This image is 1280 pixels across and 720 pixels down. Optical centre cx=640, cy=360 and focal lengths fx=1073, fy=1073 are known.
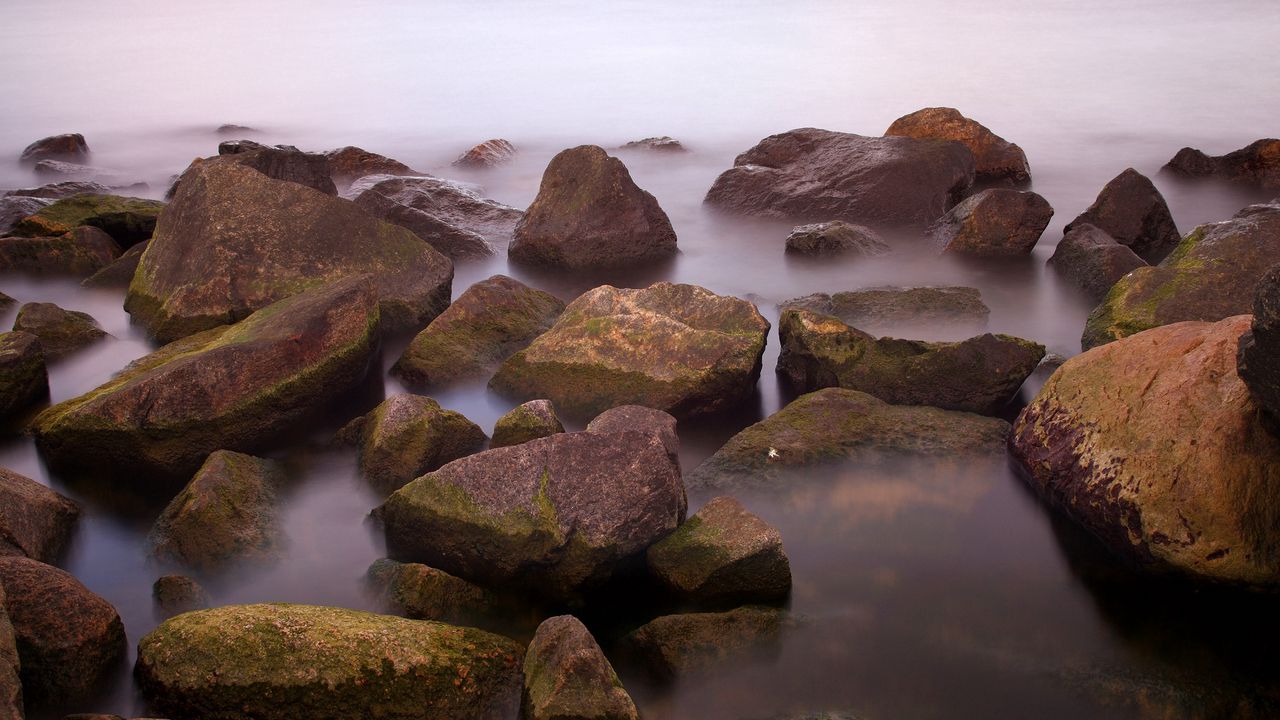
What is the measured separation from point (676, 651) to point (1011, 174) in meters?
9.35

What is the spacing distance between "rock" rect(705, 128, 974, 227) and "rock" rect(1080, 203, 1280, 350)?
10.9 feet

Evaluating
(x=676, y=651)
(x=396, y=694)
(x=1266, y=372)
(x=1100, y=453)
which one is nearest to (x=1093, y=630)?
(x=1100, y=453)

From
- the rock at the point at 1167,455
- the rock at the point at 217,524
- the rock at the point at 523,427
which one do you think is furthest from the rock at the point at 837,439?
the rock at the point at 217,524

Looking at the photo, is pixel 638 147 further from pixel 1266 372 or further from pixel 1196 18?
pixel 1196 18

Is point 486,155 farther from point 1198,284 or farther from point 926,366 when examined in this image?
point 1198,284

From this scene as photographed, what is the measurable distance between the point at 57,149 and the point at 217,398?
12.3 metres

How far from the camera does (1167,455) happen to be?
14.8ft

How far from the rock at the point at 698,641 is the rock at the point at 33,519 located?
101 inches

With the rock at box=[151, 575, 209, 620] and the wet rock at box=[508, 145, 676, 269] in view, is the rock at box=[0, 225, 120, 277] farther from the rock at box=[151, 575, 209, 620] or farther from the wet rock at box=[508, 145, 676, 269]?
the rock at box=[151, 575, 209, 620]

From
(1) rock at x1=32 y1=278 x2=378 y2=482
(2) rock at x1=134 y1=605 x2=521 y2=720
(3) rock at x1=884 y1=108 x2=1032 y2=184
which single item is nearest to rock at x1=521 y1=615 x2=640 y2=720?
(2) rock at x1=134 y1=605 x2=521 y2=720

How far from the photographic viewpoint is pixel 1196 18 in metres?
27.4

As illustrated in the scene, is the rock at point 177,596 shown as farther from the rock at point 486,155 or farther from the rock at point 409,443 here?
the rock at point 486,155

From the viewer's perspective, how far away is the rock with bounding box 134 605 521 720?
11.7ft

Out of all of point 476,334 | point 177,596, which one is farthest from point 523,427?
point 476,334
